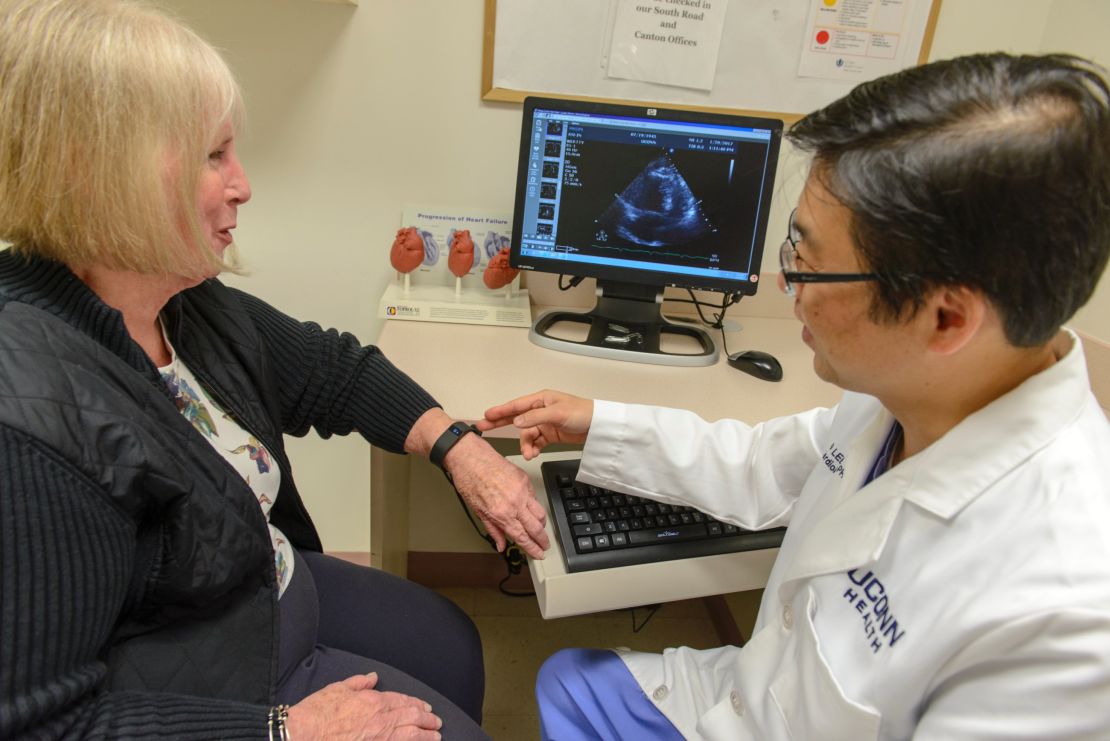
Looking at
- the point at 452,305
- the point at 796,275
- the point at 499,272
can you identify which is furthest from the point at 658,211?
the point at 796,275

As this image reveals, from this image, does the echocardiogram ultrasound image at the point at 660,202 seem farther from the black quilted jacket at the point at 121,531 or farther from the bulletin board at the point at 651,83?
the black quilted jacket at the point at 121,531

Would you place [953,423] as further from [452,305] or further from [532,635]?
[532,635]

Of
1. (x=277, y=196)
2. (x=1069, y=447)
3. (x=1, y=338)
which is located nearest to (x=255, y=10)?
(x=277, y=196)

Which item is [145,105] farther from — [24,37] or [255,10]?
[255,10]

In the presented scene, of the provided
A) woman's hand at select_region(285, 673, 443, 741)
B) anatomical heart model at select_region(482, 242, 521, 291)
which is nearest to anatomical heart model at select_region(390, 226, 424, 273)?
anatomical heart model at select_region(482, 242, 521, 291)

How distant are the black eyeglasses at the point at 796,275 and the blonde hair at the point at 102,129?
2.22ft

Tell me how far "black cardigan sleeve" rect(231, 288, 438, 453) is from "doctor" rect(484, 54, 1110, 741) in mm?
664

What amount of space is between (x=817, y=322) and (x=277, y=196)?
1.31 meters

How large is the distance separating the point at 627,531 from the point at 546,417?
22cm

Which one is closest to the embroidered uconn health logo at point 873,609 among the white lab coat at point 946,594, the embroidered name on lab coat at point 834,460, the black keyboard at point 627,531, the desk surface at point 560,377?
the white lab coat at point 946,594

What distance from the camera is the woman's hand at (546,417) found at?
109 cm

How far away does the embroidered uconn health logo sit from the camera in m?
0.68

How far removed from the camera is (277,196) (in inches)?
62.8

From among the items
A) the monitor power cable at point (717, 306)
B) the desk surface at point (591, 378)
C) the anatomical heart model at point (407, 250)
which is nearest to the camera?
the desk surface at point (591, 378)
